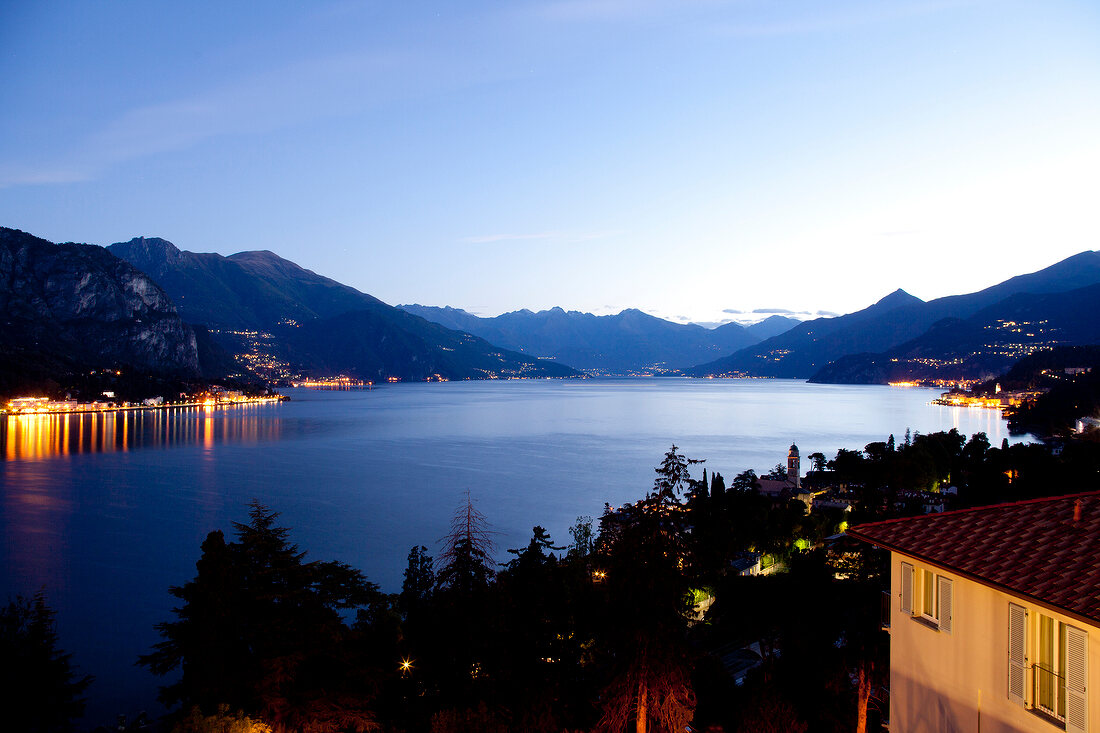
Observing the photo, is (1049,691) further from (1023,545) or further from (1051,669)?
(1023,545)

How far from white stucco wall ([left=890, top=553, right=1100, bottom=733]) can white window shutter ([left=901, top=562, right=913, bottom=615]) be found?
4cm

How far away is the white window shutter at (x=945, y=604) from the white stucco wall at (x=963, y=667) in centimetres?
4

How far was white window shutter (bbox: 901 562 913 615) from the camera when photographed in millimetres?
5020

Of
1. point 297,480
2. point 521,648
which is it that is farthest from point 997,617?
point 297,480

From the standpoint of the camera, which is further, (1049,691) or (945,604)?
(945,604)

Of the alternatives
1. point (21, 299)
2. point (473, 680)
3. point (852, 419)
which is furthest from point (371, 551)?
point (21, 299)

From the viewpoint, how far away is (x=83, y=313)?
118m

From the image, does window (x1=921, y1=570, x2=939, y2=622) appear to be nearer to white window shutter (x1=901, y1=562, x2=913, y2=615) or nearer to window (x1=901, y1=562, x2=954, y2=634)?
window (x1=901, y1=562, x2=954, y2=634)

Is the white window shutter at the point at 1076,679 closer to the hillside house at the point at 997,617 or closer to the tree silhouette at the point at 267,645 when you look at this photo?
the hillside house at the point at 997,617

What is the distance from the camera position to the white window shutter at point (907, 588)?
5.02 m

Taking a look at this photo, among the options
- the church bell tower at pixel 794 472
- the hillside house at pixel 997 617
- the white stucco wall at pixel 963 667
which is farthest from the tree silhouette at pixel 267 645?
the church bell tower at pixel 794 472

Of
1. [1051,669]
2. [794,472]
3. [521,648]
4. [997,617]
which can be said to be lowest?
[794,472]

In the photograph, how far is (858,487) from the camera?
36.3 meters

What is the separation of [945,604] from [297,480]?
41443 millimetres
